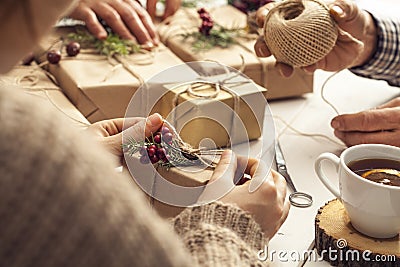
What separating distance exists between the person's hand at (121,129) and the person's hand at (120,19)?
1.33 ft

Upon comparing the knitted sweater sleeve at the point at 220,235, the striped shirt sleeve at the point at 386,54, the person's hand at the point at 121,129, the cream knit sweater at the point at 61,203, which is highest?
the cream knit sweater at the point at 61,203

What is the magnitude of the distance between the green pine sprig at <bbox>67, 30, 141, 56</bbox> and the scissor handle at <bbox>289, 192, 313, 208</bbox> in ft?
1.48

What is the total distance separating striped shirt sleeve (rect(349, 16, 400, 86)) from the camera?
125 cm

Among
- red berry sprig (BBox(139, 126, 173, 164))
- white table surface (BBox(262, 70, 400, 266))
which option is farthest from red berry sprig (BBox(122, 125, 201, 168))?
white table surface (BBox(262, 70, 400, 266))

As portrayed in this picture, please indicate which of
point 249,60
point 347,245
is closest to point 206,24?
point 249,60

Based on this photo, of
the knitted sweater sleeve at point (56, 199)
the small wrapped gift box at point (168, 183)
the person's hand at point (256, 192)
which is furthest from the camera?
the small wrapped gift box at point (168, 183)

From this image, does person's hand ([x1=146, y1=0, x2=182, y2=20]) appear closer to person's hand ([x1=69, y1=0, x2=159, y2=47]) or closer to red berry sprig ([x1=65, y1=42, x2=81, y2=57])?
person's hand ([x1=69, y1=0, x2=159, y2=47])

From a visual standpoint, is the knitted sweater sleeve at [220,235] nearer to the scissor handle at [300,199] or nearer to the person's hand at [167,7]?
the scissor handle at [300,199]

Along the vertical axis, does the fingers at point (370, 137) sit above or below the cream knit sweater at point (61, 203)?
below

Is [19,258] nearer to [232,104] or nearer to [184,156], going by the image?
[184,156]

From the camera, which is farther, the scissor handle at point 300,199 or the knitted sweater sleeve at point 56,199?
the scissor handle at point 300,199

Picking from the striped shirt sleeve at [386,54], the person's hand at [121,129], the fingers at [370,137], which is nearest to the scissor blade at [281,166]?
the fingers at [370,137]

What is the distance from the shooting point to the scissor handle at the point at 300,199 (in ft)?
3.00

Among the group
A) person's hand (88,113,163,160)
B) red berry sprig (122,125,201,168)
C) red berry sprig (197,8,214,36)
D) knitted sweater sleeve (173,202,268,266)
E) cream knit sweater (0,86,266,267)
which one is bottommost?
red berry sprig (197,8,214,36)
